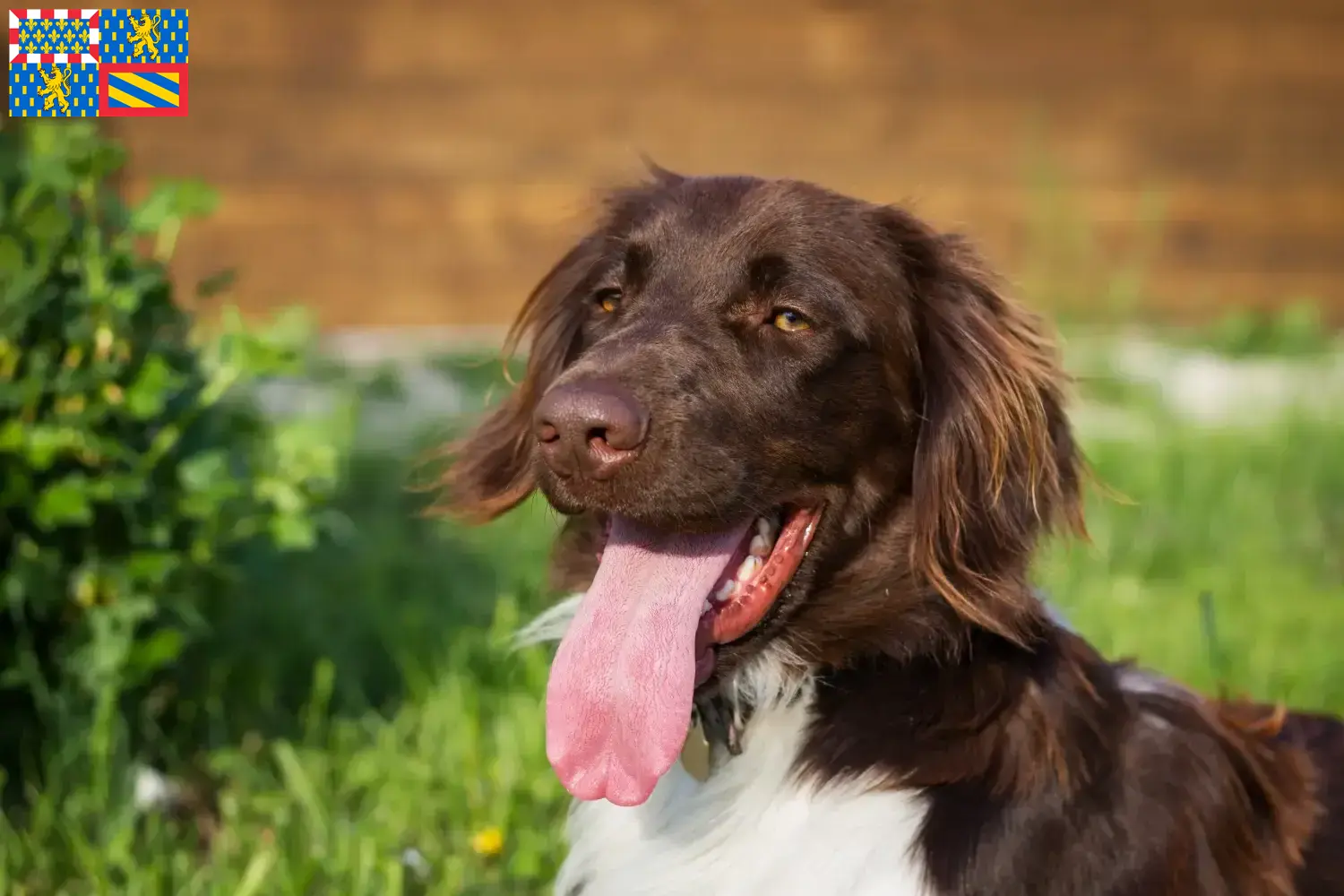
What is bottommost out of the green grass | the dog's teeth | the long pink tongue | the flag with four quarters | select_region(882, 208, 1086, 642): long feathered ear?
the green grass

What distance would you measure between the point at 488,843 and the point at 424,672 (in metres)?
1.02

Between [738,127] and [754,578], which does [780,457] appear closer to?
[754,578]

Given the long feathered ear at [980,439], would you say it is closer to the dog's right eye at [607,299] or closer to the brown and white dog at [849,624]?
the brown and white dog at [849,624]

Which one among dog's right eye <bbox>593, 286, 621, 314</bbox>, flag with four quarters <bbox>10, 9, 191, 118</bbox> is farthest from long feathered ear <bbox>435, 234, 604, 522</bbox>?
flag with four quarters <bbox>10, 9, 191, 118</bbox>

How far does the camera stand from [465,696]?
3781 millimetres

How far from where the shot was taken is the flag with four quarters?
3766mm

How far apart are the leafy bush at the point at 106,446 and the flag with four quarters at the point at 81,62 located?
1.65 feet

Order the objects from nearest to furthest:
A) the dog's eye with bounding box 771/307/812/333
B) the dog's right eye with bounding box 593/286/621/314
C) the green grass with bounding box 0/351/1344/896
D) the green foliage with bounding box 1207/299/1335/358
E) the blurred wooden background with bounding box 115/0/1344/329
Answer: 1. the dog's eye with bounding box 771/307/812/333
2. the dog's right eye with bounding box 593/286/621/314
3. the green grass with bounding box 0/351/1344/896
4. the blurred wooden background with bounding box 115/0/1344/329
5. the green foliage with bounding box 1207/299/1335/358

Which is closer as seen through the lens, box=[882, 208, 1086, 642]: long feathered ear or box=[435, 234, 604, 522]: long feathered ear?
box=[882, 208, 1086, 642]: long feathered ear

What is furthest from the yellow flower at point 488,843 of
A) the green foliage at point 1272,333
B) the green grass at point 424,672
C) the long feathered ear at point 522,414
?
the green foliage at point 1272,333

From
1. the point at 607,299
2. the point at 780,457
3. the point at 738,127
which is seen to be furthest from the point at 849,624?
the point at 738,127

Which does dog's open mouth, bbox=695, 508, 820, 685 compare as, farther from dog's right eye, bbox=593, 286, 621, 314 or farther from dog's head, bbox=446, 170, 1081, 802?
dog's right eye, bbox=593, 286, 621, 314

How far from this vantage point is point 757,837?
2.42 m

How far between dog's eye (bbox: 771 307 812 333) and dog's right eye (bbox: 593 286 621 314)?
38 cm
